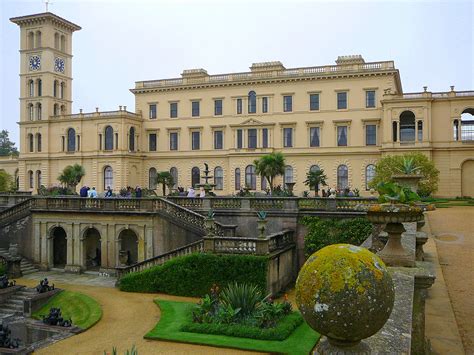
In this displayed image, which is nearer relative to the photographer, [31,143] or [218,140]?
[218,140]

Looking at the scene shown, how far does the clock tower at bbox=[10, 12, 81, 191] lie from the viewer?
63156 millimetres

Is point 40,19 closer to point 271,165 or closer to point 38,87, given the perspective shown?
point 38,87

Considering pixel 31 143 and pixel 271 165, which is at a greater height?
pixel 31 143

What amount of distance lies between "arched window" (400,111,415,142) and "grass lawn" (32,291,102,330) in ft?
122

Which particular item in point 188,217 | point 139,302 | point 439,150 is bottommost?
point 139,302

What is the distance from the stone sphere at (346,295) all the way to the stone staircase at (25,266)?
27921mm

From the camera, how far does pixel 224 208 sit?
87.8 ft

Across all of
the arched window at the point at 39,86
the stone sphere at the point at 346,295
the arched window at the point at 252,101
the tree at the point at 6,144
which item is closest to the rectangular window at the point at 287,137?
the arched window at the point at 252,101

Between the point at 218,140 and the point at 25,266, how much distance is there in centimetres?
3139

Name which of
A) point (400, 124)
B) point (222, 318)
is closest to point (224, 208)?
point (222, 318)

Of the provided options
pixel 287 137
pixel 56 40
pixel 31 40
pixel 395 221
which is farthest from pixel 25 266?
pixel 31 40

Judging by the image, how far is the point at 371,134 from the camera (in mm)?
51156

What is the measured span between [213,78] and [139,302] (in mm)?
40381

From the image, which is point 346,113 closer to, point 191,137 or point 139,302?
point 191,137
